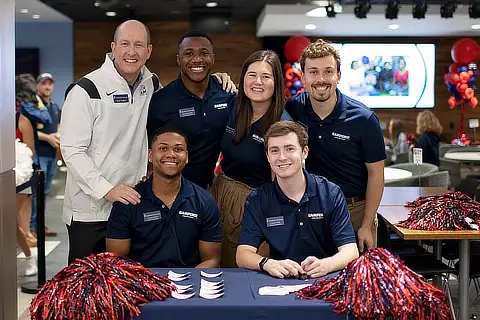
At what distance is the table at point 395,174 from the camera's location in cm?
682

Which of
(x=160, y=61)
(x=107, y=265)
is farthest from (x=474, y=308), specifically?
(x=160, y=61)

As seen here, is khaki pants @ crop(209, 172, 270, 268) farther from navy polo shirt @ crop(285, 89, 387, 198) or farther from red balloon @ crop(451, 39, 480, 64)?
red balloon @ crop(451, 39, 480, 64)

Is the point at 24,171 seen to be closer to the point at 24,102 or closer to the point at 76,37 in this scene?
the point at 24,102

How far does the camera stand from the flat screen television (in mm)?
12062

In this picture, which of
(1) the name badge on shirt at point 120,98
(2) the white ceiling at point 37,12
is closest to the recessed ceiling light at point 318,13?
(2) the white ceiling at point 37,12

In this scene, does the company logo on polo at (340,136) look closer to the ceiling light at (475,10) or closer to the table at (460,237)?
the table at (460,237)

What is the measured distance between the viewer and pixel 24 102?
288 inches

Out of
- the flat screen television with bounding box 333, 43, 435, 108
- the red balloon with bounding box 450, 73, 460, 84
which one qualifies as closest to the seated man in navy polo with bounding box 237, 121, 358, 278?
the red balloon with bounding box 450, 73, 460, 84

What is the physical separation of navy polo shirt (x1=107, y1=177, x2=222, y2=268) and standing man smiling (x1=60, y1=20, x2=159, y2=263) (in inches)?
4.2

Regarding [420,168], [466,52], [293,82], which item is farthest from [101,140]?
[466,52]

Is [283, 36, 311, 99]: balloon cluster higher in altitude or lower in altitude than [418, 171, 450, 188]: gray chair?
higher

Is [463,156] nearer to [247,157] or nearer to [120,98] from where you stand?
[247,157]

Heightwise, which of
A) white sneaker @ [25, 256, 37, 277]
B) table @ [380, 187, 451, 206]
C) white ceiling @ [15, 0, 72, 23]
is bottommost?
white sneaker @ [25, 256, 37, 277]

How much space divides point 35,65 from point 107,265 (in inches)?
413
